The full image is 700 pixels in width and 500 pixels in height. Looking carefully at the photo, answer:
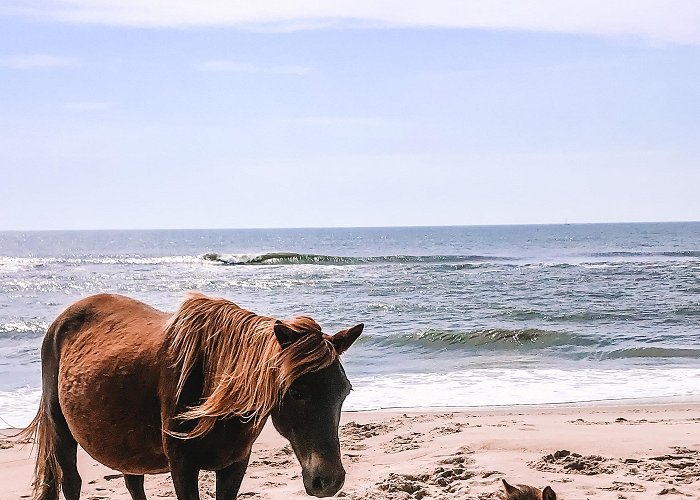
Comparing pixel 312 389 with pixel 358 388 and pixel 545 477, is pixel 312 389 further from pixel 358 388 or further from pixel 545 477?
pixel 358 388

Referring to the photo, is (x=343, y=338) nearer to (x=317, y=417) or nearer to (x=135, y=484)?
(x=317, y=417)

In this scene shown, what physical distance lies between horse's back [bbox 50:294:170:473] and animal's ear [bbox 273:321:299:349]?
0.67m

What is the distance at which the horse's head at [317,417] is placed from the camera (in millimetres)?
2834

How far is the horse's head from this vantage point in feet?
9.30

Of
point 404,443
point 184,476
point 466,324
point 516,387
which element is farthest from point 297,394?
point 466,324

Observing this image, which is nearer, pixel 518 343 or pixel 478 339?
pixel 518 343

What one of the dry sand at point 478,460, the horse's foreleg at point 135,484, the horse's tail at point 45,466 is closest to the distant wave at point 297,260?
the dry sand at point 478,460

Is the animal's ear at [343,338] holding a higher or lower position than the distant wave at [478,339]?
higher

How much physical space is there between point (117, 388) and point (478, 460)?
3.79 metres

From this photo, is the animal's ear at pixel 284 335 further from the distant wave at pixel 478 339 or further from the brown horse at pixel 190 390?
the distant wave at pixel 478 339

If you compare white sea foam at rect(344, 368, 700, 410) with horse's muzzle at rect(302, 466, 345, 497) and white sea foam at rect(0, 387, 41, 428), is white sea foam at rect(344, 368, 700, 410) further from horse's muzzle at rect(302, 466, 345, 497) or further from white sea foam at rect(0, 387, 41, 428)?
horse's muzzle at rect(302, 466, 345, 497)

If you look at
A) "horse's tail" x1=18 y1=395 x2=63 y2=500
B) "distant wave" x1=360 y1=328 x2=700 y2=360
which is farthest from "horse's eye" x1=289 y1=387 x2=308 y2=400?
"distant wave" x1=360 y1=328 x2=700 y2=360

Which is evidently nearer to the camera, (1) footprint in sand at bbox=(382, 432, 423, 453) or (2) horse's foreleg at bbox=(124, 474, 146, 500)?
(2) horse's foreleg at bbox=(124, 474, 146, 500)

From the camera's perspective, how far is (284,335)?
2.84 meters
